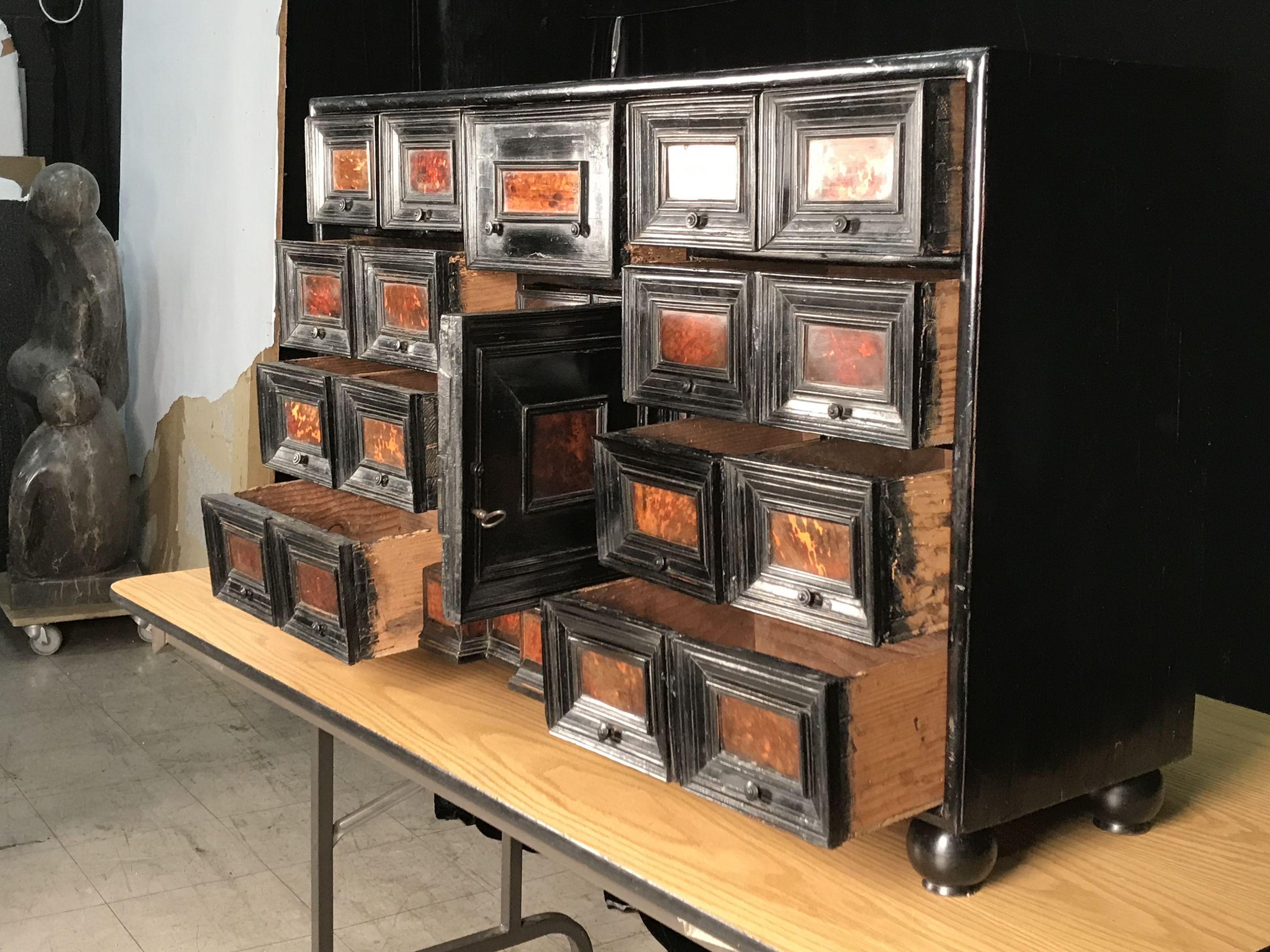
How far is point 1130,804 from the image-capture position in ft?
4.99

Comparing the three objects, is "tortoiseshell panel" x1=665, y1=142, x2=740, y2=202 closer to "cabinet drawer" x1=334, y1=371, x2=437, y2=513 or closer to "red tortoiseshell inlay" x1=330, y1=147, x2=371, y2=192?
"cabinet drawer" x1=334, y1=371, x2=437, y2=513

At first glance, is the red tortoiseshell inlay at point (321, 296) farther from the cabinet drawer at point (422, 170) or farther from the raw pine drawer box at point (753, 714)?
the raw pine drawer box at point (753, 714)

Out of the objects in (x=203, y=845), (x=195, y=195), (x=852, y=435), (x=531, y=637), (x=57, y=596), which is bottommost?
(x=203, y=845)

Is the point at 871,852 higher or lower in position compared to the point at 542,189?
lower

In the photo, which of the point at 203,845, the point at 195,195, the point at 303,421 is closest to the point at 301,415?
the point at 303,421

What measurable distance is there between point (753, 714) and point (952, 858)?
236 mm

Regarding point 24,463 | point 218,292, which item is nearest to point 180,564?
point 24,463

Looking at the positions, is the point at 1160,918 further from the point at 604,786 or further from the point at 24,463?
the point at 24,463

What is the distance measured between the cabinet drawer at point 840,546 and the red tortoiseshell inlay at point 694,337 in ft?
0.42

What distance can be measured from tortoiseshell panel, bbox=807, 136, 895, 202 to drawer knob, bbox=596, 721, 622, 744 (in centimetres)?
61

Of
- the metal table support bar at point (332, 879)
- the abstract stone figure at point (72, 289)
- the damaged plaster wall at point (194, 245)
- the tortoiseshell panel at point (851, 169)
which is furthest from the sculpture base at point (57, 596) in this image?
the tortoiseshell panel at point (851, 169)

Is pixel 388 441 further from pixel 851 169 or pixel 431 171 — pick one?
pixel 851 169

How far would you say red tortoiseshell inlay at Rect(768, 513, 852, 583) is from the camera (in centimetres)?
137

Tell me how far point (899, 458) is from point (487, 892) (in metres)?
1.92
